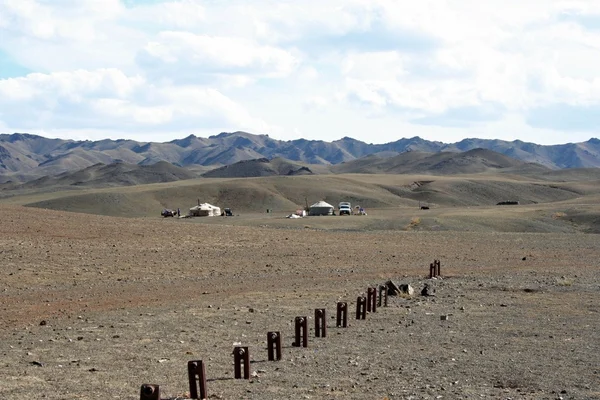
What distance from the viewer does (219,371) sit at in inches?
491

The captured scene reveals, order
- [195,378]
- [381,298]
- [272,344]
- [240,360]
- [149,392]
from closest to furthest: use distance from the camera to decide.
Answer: [149,392]
[195,378]
[240,360]
[272,344]
[381,298]

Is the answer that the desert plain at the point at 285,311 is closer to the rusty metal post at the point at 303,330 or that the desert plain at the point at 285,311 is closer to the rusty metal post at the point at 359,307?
the rusty metal post at the point at 303,330

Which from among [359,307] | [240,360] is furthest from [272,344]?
[359,307]

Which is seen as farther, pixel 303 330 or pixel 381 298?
pixel 381 298

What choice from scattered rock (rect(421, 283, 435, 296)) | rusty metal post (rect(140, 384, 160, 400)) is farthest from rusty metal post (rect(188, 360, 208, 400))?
scattered rock (rect(421, 283, 435, 296))

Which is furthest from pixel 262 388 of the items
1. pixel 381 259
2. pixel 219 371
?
pixel 381 259

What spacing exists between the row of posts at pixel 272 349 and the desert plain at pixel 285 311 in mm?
191

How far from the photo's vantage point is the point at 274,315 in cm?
1866

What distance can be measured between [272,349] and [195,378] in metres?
3.03

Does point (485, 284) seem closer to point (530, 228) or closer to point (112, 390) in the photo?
point (112, 390)

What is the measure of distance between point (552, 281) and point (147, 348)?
1601 centimetres

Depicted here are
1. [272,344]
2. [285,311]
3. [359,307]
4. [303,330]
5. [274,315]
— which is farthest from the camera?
[285,311]

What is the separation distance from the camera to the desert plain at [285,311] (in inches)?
465

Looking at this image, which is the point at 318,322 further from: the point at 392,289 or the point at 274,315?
the point at 392,289
